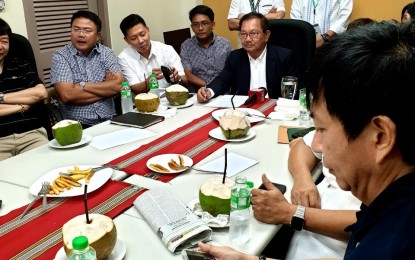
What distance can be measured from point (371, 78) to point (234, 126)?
1.17 meters

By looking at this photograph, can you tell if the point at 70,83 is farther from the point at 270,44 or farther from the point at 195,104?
the point at 270,44

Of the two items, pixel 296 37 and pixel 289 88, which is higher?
pixel 296 37

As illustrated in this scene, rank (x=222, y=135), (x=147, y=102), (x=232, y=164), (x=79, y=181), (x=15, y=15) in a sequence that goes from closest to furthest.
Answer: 1. (x=79, y=181)
2. (x=232, y=164)
3. (x=222, y=135)
4. (x=147, y=102)
5. (x=15, y=15)

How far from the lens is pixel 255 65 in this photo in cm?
292

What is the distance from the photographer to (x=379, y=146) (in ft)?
2.12

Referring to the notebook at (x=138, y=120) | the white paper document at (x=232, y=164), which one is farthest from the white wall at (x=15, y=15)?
the white paper document at (x=232, y=164)

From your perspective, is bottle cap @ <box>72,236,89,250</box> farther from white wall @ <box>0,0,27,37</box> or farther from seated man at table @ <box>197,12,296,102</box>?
white wall @ <box>0,0,27,37</box>

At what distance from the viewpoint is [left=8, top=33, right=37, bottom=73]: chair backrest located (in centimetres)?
246

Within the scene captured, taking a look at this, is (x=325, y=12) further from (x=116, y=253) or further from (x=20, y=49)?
(x=116, y=253)

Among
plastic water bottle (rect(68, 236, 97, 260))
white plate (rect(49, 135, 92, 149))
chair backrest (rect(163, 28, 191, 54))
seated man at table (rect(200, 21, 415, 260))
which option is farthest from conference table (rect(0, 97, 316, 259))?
chair backrest (rect(163, 28, 191, 54))

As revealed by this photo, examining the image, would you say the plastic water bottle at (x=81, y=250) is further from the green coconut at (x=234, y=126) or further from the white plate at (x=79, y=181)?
the green coconut at (x=234, y=126)

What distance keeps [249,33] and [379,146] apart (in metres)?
2.23

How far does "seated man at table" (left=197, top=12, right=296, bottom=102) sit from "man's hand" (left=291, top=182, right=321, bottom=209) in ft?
5.03

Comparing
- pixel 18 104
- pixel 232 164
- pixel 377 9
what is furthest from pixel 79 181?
pixel 377 9
